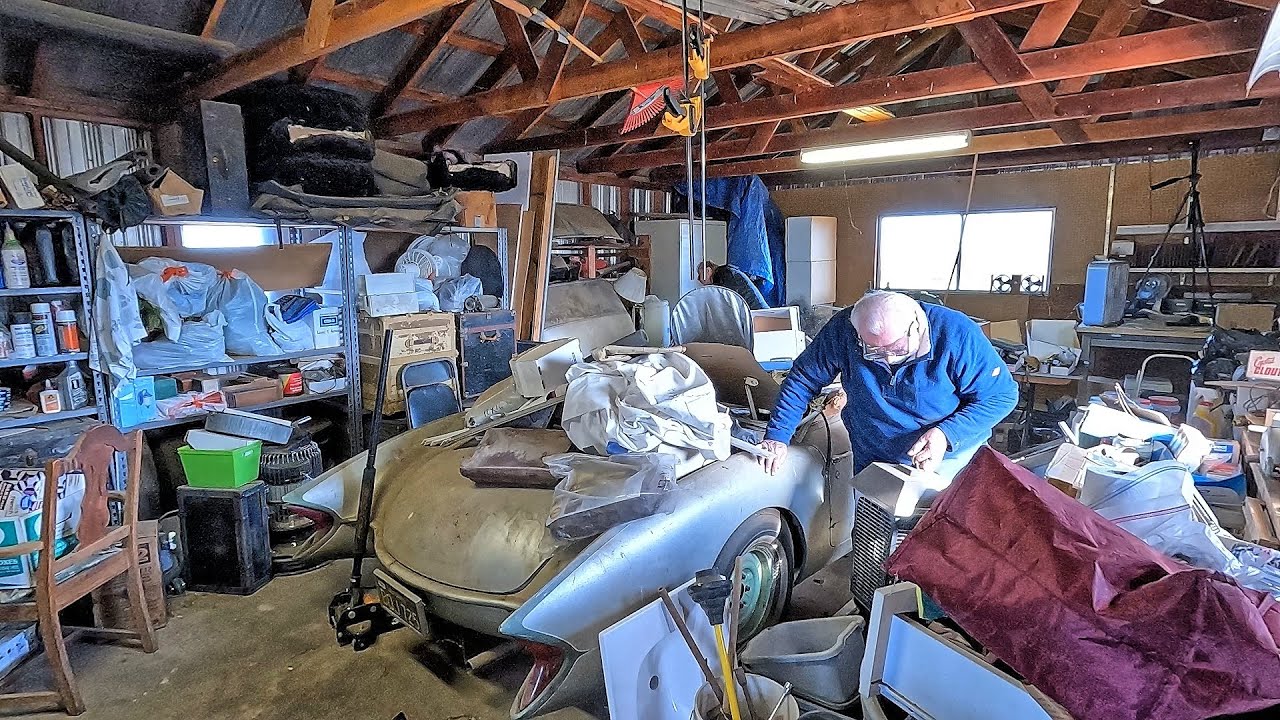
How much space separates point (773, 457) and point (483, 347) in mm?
3047

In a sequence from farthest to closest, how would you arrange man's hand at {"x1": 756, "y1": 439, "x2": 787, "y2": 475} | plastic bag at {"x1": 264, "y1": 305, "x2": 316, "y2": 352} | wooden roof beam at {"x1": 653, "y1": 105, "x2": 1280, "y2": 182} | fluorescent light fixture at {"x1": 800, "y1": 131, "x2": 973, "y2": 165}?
wooden roof beam at {"x1": 653, "y1": 105, "x2": 1280, "y2": 182} < fluorescent light fixture at {"x1": 800, "y1": 131, "x2": 973, "y2": 165} < plastic bag at {"x1": 264, "y1": 305, "x2": 316, "y2": 352} < man's hand at {"x1": 756, "y1": 439, "x2": 787, "y2": 475}

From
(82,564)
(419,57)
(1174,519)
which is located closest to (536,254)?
(419,57)

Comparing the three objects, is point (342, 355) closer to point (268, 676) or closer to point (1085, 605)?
point (268, 676)

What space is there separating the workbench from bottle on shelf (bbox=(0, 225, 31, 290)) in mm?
6700

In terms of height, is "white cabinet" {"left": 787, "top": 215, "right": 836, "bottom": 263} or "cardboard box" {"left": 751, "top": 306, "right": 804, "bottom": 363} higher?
"white cabinet" {"left": 787, "top": 215, "right": 836, "bottom": 263}

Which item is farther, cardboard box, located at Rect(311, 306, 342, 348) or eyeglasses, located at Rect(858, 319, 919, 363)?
cardboard box, located at Rect(311, 306, 342, 348)

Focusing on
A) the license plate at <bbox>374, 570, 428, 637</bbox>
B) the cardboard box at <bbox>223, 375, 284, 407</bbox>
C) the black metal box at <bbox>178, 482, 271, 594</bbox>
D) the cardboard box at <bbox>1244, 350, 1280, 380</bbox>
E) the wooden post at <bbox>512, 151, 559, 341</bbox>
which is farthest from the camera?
the wooden post at <bbox>512, 151, 559, 341</bbox>

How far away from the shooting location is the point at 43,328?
3301 mm

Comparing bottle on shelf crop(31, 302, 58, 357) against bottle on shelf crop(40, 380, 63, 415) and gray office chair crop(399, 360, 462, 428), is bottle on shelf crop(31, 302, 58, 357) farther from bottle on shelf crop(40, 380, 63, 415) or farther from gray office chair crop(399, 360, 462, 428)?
gray office chair crop(399, 360, 462, 428)

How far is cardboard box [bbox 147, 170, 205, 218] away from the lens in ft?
11.5

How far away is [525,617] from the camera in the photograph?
1842 mm

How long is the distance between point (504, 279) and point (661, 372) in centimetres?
326

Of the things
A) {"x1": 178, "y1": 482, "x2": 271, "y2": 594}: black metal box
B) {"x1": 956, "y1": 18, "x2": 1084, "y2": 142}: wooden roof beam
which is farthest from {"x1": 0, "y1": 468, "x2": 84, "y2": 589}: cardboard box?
{"x1": 956, "y1": 18, "x2": 1084, "y2": 142}: wooden roof beam

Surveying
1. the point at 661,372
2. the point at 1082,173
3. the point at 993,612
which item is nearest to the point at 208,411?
the point at 661,372
